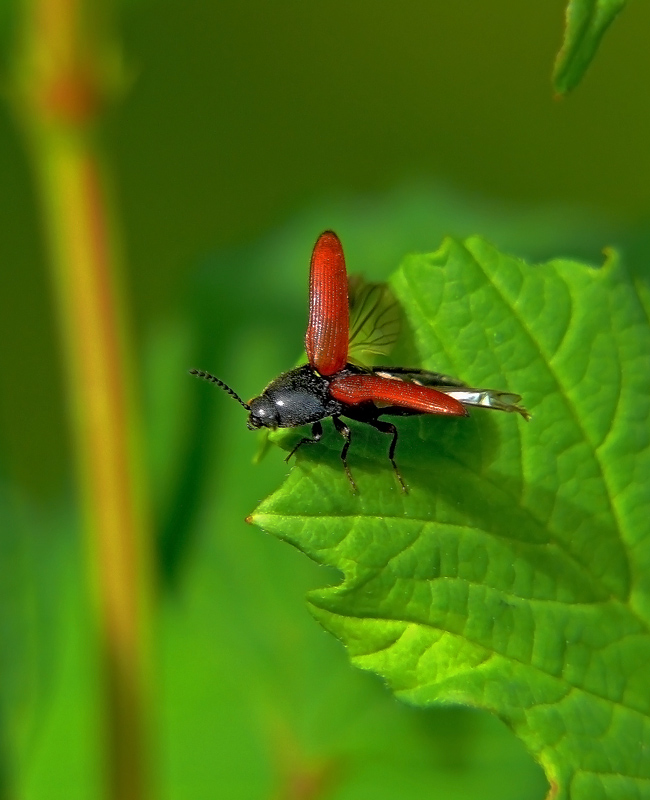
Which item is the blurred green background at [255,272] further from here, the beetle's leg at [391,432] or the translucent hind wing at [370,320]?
the beetle's leg at [391,432]

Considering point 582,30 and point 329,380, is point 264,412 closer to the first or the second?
point 329,380

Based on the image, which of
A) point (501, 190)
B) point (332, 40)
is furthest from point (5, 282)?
point (501, 190)

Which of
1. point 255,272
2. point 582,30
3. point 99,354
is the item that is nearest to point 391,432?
point 582,30

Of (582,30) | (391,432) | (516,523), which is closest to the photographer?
(582,30)

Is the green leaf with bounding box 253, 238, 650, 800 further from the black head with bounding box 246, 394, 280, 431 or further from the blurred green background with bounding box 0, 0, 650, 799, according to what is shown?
the blurred green background with bounding box 0, 0, 650, 799

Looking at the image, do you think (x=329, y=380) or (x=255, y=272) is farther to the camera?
(x=255, y=272)

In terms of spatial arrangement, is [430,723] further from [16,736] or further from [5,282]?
[5,282]
